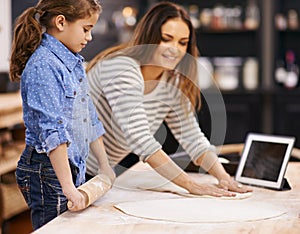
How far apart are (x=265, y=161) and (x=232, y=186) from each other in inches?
9.2

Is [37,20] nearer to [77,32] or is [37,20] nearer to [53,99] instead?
[77,32]

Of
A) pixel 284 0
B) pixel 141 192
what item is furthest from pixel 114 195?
pixel 284 0

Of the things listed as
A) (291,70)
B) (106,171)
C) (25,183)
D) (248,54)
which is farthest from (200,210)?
(248,54)

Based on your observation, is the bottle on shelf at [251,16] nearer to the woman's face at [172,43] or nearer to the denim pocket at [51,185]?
the woman's face at [172,43]

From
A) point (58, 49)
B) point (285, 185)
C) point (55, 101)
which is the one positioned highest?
point (58, 49)

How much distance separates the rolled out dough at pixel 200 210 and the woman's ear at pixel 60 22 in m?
0.52

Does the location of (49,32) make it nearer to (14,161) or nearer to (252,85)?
(14,161)

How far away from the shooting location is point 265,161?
2.29m

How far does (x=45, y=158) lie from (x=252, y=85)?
4.40 m

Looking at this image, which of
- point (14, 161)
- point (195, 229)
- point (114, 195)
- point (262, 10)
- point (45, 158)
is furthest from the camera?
point (262, 10)

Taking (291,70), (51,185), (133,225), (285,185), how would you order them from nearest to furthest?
(133,225) < (51,185) < (285,185) < (291,70)

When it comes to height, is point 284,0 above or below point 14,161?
above

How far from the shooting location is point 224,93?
5.92 m

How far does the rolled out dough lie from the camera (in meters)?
1.74
